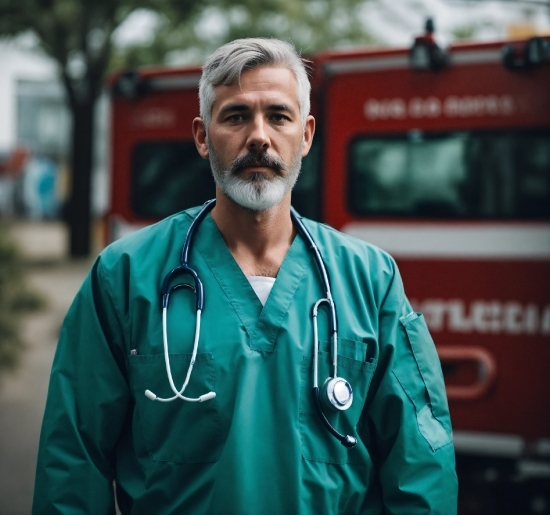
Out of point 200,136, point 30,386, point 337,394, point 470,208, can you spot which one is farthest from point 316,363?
point 30,386

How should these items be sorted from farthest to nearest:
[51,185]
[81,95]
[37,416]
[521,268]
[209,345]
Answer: [51,185], [81,95], [37,416], [521,268], [209,345]

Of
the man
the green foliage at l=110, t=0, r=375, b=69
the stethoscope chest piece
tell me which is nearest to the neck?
the man

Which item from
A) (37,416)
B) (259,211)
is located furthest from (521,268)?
(37,416)

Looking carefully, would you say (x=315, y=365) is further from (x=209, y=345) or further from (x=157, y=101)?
(x=157, y=101)

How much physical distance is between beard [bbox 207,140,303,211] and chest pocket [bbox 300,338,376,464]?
37 cm

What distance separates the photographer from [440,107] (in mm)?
5320

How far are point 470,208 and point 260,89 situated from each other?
340 centimetres

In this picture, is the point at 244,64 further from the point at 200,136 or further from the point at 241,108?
the point at 200,136

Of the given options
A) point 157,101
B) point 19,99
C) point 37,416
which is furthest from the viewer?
point 19,99

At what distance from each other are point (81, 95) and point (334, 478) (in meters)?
14.9

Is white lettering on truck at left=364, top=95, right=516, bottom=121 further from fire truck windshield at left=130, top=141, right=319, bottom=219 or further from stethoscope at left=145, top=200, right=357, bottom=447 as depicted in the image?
stethoscope at left=145, top=200, right=357, bottom=447

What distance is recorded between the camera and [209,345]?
6.68ft

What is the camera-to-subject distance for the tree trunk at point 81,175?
53.0ft

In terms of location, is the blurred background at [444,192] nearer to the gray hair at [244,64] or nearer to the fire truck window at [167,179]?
the fire truck window at [167,179]
